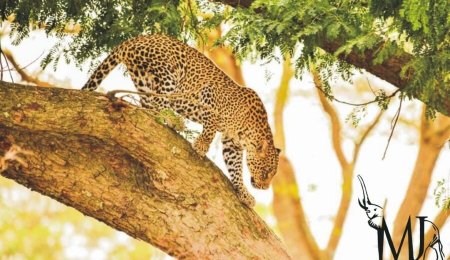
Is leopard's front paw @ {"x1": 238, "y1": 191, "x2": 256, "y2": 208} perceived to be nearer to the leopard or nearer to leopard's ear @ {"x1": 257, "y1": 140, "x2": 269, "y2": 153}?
the leopard

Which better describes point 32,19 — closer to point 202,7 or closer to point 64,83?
point 202,7

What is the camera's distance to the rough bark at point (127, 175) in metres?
6.08

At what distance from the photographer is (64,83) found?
46.4 ft

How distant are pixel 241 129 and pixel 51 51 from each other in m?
1.79

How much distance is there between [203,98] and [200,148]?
75 cm

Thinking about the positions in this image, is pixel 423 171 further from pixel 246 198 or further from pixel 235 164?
pixel 246 198

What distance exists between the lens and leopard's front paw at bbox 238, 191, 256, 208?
679 cm

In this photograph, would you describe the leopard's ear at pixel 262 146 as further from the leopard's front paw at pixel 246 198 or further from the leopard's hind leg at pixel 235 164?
the leopard's front paw at pixel 246 198

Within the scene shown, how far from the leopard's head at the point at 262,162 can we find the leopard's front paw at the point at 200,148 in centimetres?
86

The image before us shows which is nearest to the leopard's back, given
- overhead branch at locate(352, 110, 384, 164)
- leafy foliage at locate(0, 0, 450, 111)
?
leafy foliage at locate(0, 0, 450, 111)

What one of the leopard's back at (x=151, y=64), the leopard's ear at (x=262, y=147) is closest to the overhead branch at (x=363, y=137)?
the leopard's ear at (x=262, y=147)

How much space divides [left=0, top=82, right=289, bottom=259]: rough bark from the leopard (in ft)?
1.23

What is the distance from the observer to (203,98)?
285 inches

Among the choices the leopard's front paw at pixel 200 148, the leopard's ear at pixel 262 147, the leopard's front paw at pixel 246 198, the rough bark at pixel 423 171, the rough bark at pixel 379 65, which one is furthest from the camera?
the rough bark at pixel 423 171
